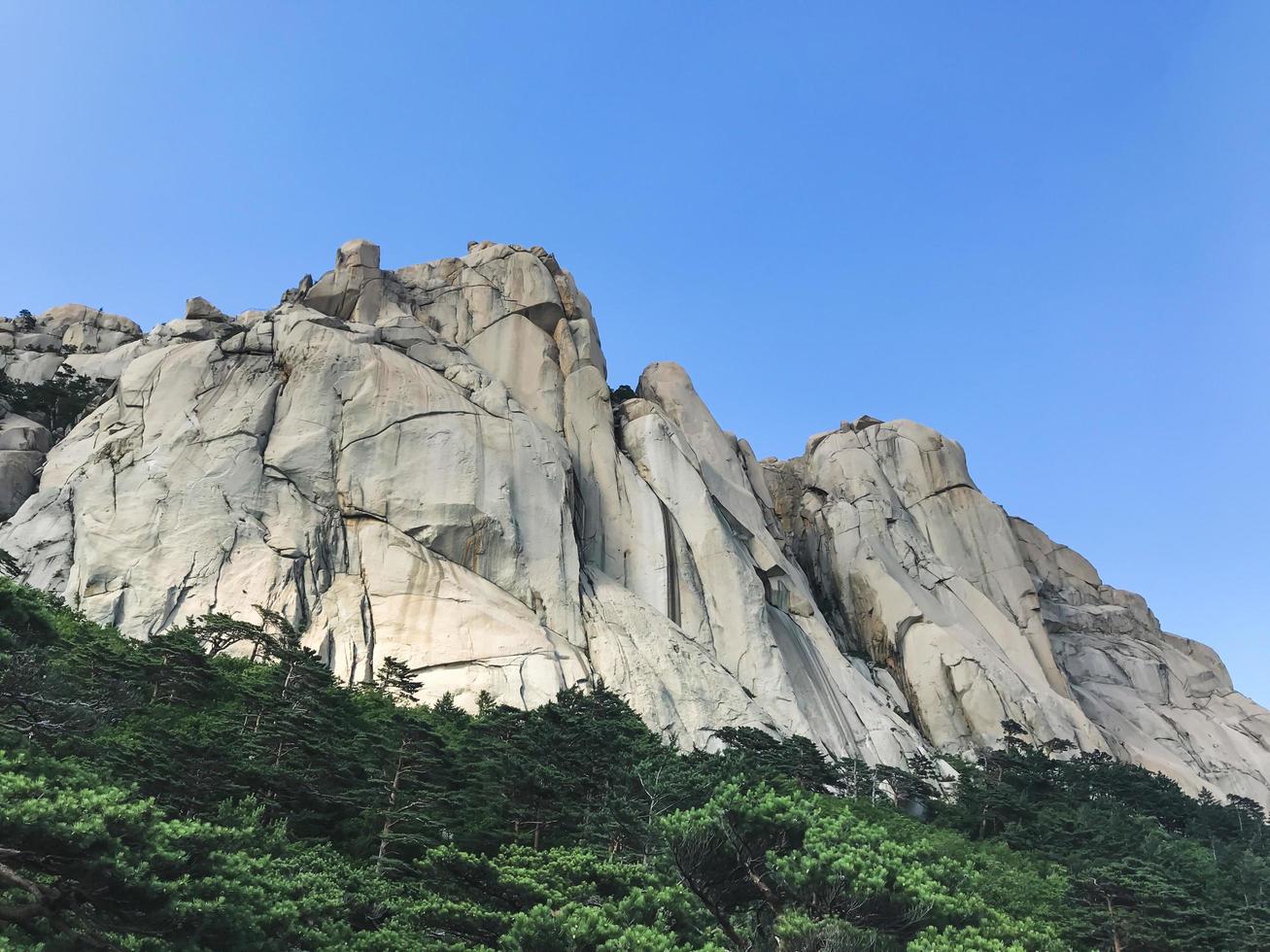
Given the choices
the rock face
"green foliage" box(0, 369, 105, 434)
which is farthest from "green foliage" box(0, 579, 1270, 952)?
"green foliage" box(0, 369, 105, 434)

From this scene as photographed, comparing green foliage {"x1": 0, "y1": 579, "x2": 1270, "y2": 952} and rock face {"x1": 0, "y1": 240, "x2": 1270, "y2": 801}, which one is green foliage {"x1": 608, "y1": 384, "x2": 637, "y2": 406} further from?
green foliage {"x1": 0, "y1": 579, "x2": 1270, "y2": 952}

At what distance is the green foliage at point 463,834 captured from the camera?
46.7ft

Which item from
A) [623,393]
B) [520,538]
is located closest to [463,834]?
[520,538]

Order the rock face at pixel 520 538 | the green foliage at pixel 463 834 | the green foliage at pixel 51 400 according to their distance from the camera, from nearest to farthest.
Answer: the green foliage at pixel 463 834, the rock face at pixel 520 538, the green foliage at pixel 51 400

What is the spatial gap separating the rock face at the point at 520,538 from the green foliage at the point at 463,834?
3.51 m

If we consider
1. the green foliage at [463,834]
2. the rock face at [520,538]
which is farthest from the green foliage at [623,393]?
the green foliage at [463,834]

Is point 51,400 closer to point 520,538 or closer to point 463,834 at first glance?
point 520,538

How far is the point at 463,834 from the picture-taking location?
25.1 m

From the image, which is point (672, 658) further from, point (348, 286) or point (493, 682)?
point (348, 286)

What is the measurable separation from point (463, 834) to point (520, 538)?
18.7 metres

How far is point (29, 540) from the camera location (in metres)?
40.2

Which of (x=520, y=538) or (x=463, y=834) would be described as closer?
(x=463, y=834)

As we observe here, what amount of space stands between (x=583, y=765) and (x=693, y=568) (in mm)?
20283

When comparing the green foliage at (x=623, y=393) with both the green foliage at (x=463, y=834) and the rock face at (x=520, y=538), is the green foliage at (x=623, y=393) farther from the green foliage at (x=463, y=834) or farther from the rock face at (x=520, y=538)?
the green foliage at (x=463, y=834)
